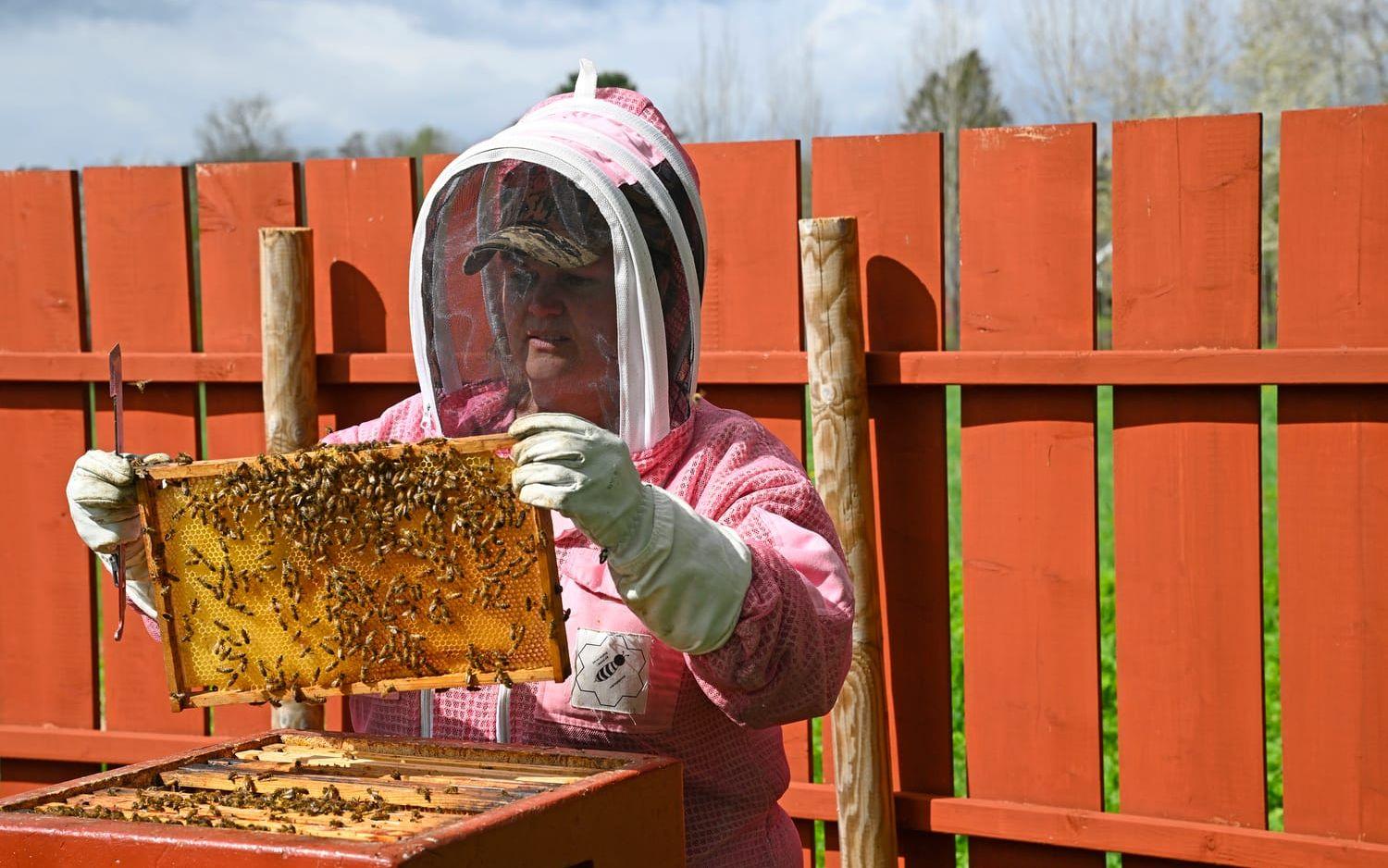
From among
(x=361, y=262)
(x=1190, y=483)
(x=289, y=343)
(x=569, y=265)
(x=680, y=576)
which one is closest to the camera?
(x=680, y=576)

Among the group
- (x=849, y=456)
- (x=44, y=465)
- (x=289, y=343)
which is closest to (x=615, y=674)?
(x=849, y=456)

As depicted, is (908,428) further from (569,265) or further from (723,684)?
(723,684)

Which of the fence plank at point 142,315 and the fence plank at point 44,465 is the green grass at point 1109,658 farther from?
the fence plank at point 44,465

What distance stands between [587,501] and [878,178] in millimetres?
2277

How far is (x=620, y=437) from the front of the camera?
247 cm

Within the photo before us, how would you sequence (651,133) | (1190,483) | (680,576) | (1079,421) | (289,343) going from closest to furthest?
1. (680,576)
2. (651,133)
3. (1190,483)
4. (1079,421)
5. (289,343)

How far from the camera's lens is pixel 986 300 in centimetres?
395

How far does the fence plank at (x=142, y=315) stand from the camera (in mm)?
4707

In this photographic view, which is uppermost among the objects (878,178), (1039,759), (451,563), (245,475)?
(878,178)

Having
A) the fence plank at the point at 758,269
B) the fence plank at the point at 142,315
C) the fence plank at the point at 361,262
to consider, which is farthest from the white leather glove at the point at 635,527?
the fence plank at the point at 142,315

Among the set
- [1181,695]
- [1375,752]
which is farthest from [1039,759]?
[1375,752]

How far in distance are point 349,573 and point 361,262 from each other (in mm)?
2450

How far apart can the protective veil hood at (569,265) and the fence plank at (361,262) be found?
1.75m

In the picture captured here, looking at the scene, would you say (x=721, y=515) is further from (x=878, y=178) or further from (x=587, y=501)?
(x=878, y=178)
